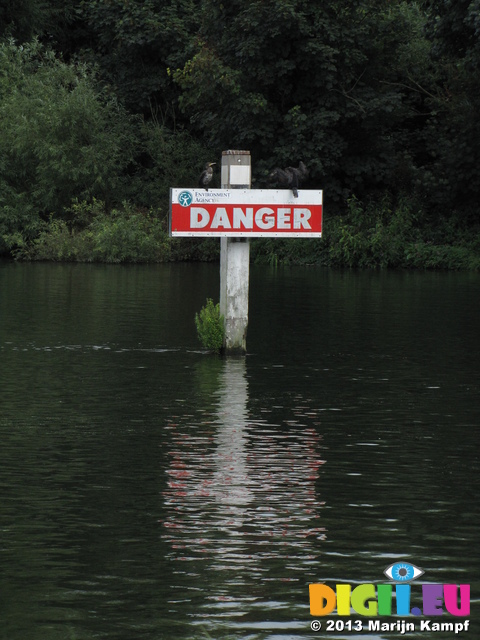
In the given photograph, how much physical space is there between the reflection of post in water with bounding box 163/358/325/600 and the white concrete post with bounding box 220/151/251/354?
690 cm

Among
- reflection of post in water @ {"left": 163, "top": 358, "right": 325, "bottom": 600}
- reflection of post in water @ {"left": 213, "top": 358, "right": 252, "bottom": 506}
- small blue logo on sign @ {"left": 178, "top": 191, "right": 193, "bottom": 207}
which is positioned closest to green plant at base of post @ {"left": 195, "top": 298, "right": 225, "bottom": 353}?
small blue logo on sign @ {"left": 178, "top": 191, "right": 193, "bottom": 207}

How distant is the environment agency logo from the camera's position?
6996 mm

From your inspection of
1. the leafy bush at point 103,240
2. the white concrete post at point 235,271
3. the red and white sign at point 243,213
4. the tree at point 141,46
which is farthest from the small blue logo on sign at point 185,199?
the tree at point 141,46

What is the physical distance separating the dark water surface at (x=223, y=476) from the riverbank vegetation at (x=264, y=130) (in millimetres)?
30997

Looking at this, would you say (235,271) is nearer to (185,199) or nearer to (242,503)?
(185,199)

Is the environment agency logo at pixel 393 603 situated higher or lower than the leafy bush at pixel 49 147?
lower

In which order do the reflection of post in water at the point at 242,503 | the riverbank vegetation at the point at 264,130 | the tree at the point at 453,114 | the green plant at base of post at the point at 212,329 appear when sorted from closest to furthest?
the reflection of post in water at the point at 242,503 → the green plant at base of post at the point at 212,329 → the tree at the point at 453,114 → the riverbank vegetation at the point at 264,130

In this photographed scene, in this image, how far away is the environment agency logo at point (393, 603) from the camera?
6996 mm

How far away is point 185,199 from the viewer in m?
20.7

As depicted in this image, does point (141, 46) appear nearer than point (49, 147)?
No

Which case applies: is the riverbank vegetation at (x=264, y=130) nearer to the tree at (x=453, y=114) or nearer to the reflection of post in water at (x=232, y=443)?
the tree at (x=453, y=114)

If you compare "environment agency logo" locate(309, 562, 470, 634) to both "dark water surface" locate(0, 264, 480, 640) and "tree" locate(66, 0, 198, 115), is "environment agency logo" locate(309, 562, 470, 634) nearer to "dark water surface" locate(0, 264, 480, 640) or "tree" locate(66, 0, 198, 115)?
"dark water surface" locate(0, 264, 480, 640)

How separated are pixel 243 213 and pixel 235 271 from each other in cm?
99

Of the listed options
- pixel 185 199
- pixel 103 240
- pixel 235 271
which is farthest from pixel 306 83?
pixel 185 199
